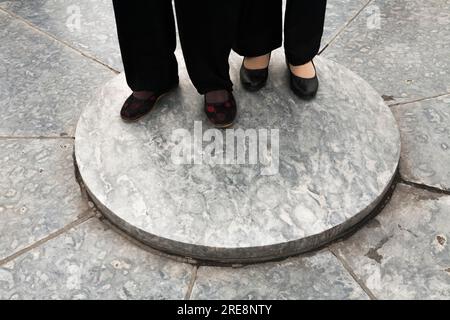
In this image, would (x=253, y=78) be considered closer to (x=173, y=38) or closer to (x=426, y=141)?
(x=173, y=38)

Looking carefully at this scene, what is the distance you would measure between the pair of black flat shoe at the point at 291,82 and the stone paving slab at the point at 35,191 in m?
0.83

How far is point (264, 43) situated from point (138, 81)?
0.53 metres

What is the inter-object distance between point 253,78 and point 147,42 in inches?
19.7

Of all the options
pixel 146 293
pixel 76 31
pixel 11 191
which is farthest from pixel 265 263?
pixel 76 31

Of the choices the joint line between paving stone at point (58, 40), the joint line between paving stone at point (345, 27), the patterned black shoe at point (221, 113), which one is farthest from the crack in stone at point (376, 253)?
the joint line between paving stone at point (58, 40)

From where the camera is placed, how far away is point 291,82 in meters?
2.07

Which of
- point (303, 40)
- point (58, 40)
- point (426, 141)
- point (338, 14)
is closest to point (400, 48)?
point (338, 14)

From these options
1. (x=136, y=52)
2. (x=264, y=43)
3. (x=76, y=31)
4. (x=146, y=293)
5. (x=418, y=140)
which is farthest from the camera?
(x=76, y=31)

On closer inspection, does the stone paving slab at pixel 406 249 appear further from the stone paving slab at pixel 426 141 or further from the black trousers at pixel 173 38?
the black trousers at pixel 173 38

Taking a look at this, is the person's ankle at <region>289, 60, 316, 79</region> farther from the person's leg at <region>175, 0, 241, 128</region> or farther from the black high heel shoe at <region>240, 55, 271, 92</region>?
the person's leg at <region>175, 0, 241, 128</region>

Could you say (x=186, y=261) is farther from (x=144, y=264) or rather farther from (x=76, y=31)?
(x=76, y=31)

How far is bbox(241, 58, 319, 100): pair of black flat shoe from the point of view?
2.04 m

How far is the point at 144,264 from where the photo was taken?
172cm

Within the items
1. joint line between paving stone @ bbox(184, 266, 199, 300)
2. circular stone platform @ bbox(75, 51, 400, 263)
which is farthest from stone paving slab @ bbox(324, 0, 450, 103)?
joint line between paving stone @ bbox(184, 266, 199, 300)
